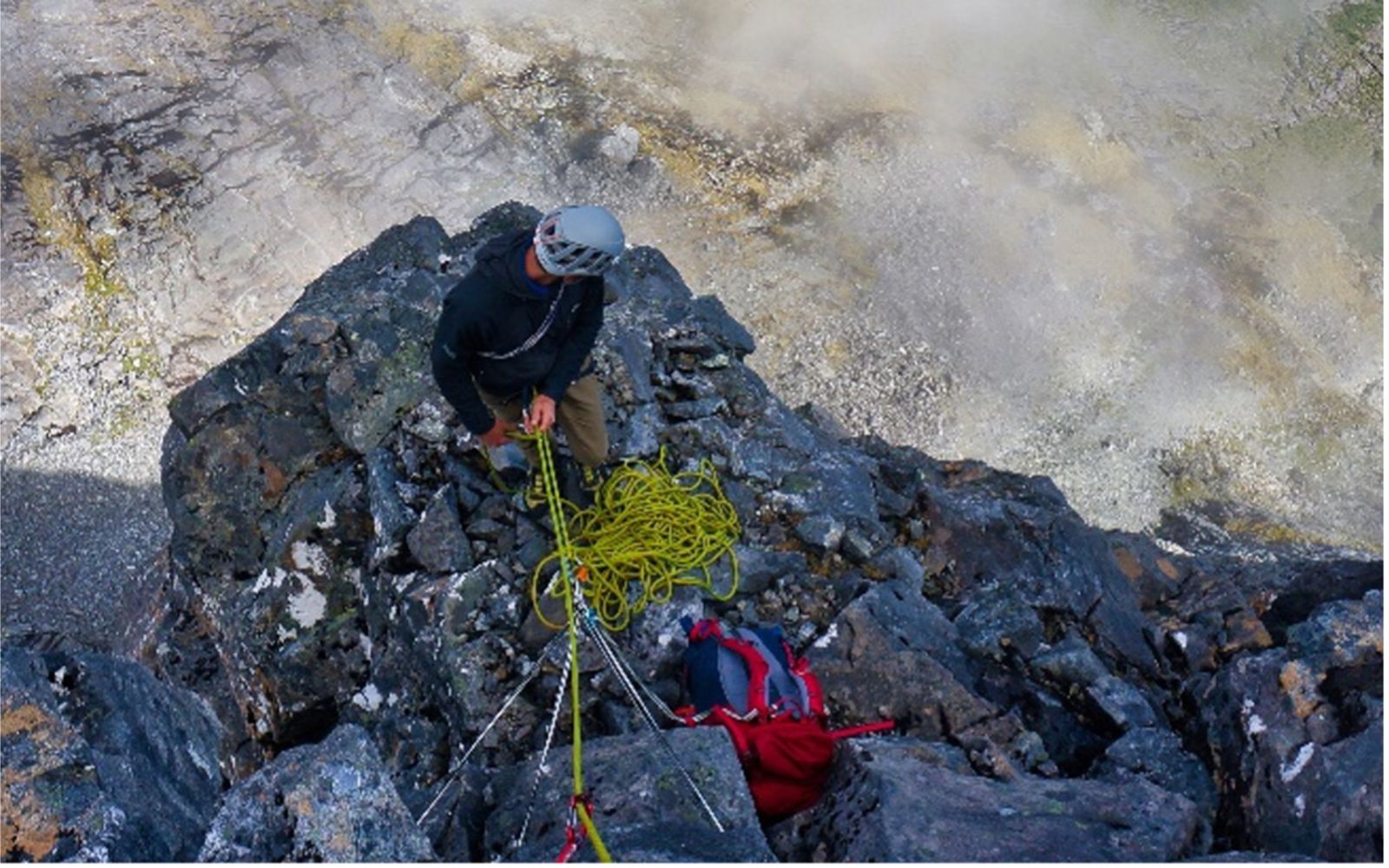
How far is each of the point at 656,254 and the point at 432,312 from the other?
3571 millimetres

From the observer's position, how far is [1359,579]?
432 inches

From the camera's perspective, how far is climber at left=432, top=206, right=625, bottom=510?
743cm

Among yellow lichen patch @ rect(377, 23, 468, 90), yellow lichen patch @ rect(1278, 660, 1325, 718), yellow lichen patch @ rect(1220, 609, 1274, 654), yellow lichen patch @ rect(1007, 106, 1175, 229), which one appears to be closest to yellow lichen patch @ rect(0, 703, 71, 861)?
yellow lichen patch @ rect(1278, 660, 1325, 718)

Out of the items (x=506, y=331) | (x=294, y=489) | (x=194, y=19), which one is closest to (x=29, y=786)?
(x=506, y=331)

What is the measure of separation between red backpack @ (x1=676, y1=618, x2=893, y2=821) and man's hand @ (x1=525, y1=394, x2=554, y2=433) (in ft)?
6.57

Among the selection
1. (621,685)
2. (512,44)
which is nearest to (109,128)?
(512,44)

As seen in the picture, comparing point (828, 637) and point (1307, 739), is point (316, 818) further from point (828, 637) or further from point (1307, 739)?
point (1307, 739)

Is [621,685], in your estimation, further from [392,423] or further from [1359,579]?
[1359,579]

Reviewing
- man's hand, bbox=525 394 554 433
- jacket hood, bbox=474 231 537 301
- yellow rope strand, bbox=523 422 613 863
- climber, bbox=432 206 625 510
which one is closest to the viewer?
yellow rope strand, bbox=523 422 613 863

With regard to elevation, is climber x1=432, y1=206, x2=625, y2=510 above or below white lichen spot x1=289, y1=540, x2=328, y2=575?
above

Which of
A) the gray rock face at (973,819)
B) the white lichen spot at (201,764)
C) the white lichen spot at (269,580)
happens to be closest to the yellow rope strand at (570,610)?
the gray rock face at (973,819)

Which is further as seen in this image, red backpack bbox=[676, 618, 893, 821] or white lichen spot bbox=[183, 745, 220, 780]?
red backpack bbox=[676, 618, 893, 821]

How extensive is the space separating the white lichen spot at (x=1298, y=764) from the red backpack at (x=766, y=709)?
2692mm

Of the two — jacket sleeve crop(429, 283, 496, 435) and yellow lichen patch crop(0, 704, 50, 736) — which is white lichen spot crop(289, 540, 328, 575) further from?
yellow lichen patch crop(0, 704, 50, 736)
